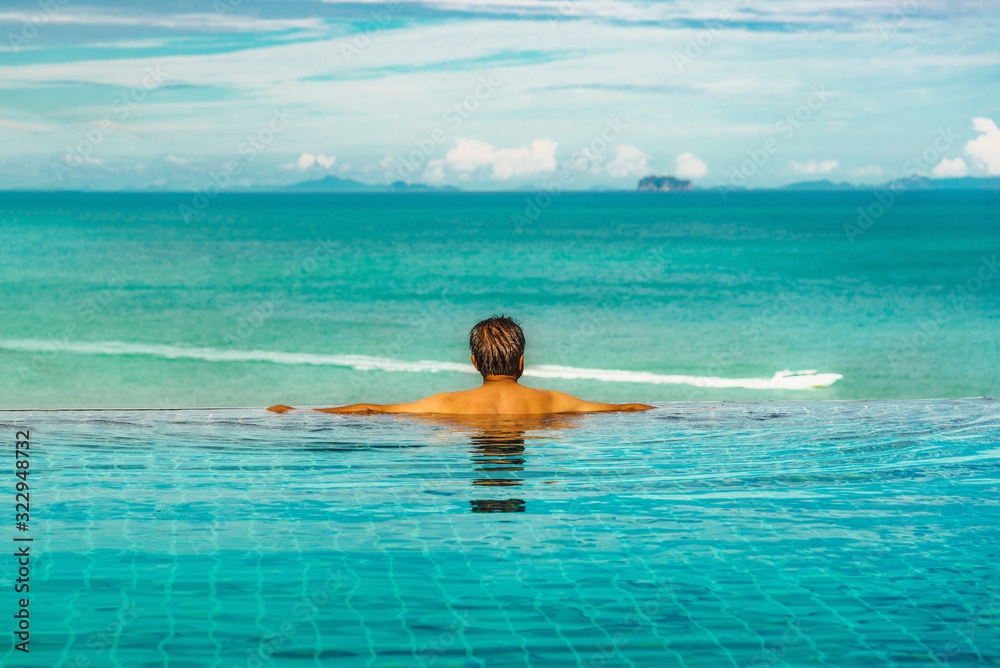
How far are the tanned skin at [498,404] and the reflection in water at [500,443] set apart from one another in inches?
2.7

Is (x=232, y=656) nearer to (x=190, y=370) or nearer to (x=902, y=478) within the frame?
(x=902, y=478)

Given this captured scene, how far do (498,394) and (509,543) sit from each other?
2.38 meters

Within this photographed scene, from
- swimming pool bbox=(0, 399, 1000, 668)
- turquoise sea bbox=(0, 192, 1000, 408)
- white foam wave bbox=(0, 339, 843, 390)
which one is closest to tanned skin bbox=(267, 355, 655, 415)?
swimming pool bbox=(0, 399, 1000, 668)

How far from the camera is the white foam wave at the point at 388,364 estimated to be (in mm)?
19344

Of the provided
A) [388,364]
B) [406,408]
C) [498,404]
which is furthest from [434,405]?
[388,364]

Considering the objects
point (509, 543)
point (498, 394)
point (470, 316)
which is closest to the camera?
point (509, 543)

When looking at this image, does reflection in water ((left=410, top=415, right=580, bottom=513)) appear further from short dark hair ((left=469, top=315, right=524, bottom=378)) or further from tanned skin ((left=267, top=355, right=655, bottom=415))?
short dark hair ((left=469, top=315, right=524, bottom=378))

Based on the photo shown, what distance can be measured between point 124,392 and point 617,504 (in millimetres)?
14070

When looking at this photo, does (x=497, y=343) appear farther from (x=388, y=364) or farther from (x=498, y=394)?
(x=388, y=364)

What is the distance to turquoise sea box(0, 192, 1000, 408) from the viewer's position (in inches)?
747

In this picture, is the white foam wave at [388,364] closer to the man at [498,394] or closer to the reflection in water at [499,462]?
the man at [498,394]

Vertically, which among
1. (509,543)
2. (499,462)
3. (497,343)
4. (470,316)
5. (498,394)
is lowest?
(509,543)

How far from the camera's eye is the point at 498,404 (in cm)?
759

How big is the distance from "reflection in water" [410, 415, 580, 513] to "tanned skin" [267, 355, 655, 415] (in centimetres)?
Result: 7
